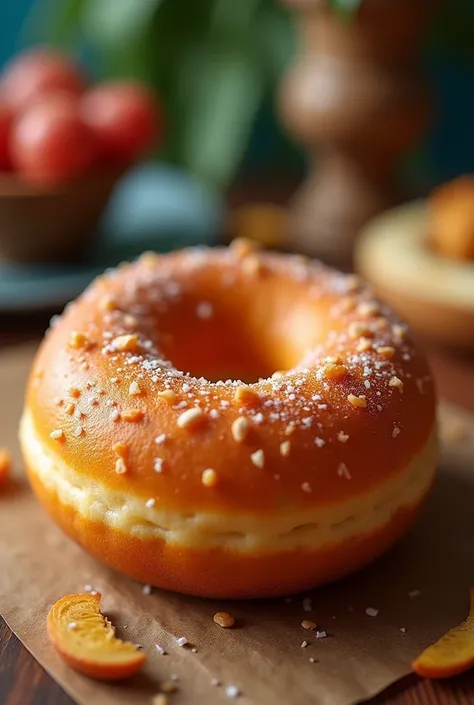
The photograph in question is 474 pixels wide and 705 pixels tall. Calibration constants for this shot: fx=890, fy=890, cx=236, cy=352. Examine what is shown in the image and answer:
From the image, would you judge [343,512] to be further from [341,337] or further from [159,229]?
[159,229]

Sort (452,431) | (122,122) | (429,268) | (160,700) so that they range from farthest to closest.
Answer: (122,122) → (429,268) → (452,431) → (160,700)

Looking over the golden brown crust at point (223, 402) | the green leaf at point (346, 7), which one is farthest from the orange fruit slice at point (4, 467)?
the green leaf at point (346, 7)

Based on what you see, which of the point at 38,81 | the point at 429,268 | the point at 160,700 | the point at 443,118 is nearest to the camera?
the point at 160,700

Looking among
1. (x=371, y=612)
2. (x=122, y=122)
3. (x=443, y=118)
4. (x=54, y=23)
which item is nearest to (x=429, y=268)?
(x=122, y=122)

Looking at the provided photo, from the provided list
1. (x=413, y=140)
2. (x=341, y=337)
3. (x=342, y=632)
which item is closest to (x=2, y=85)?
(x=413, y=140)

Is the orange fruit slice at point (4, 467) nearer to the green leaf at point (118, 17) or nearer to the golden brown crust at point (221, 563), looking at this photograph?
the golden brown crust at point (221, 563)

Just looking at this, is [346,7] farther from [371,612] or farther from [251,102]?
[371,612]
